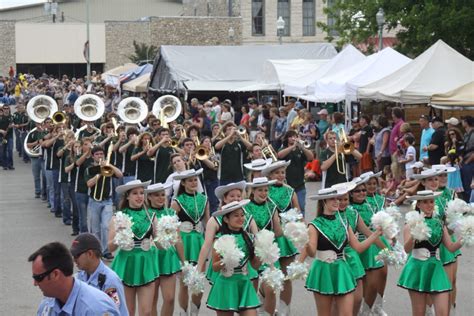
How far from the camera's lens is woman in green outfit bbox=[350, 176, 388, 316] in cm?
998

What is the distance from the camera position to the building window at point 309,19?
63906mm

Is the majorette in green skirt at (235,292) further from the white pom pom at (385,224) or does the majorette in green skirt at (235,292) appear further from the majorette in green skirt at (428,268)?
the majorette in green skirt at (428,268)

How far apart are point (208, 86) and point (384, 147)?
13.7 metres

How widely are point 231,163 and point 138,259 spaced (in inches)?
276

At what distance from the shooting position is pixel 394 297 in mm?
11570

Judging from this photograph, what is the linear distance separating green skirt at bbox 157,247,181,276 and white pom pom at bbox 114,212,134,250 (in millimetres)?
441

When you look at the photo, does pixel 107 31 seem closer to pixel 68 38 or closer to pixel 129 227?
pixel 68 38

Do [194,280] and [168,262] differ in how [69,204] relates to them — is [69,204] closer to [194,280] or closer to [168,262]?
[168,262]

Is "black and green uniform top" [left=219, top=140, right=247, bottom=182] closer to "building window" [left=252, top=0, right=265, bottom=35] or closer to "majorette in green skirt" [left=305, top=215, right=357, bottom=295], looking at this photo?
"majorette in green skirt" [left=305, top=215, right=357, bottom=295]

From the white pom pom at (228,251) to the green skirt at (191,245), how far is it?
1942 millimetres

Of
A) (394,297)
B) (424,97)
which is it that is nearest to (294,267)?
(394,297)

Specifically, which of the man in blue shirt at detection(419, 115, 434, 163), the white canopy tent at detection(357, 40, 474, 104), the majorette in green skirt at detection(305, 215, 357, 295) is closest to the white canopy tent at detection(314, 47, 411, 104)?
the white canopy tent at detection(357, 40, 474, 104)

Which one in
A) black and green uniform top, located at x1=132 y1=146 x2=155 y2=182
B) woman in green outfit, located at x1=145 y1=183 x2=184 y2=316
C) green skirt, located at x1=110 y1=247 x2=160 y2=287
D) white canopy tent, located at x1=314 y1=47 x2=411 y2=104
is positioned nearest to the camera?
green skirt, located at x1=110 y1=247 x2=160 y2=287

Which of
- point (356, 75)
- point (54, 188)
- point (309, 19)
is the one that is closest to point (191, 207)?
point (54, 188)
